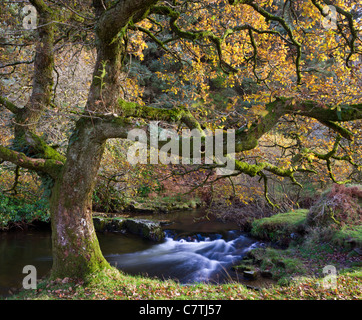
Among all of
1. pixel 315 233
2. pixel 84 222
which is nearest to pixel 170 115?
pixel 84 222

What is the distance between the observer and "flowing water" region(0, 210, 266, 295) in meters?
8.94

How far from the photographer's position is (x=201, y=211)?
734 inches

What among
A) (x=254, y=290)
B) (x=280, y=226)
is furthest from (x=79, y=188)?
(x=280, y=226)

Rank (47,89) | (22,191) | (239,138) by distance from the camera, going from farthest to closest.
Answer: (22,191) → (47,89) → (239,138)

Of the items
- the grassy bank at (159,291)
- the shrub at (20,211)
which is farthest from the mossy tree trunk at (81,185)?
the shrub at (20,211)

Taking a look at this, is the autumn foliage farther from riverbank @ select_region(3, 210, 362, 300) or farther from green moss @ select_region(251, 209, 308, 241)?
riverbank @ select_region(3, 210, 362, 300)

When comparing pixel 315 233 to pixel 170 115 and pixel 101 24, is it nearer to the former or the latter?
pixel 170 115

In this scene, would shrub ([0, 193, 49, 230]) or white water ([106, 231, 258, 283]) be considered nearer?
white water ([106, 231, 258, 283])

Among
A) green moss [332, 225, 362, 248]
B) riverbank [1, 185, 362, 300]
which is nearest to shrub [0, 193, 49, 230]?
riverbank [1, 185, 362, 300]

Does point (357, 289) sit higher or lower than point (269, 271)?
higher

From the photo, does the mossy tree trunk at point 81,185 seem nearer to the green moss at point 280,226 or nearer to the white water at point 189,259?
the white water at point 189,259

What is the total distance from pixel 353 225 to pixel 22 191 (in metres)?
12.9

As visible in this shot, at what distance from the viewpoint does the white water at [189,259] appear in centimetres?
912

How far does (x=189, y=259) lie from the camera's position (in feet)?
34.9
